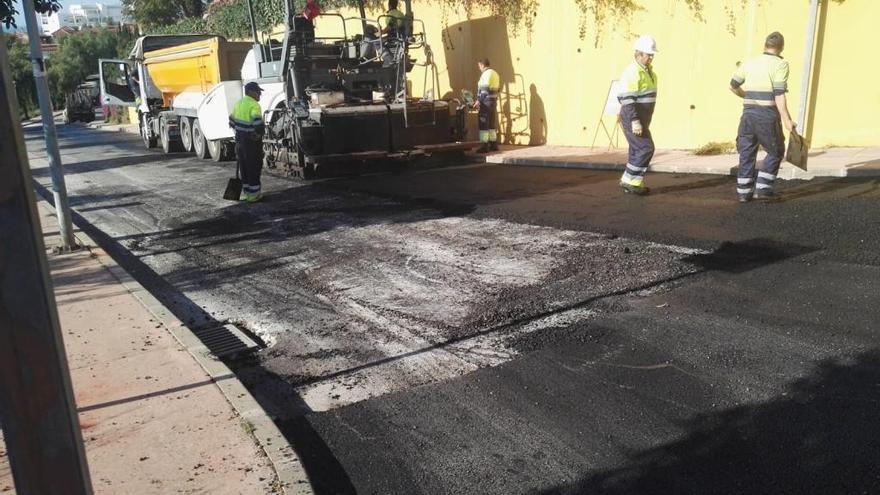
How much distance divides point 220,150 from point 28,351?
1626 cm

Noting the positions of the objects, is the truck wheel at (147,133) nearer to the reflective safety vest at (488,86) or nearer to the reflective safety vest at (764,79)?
the reflective safety vest at (488,86)

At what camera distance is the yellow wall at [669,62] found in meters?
10.8

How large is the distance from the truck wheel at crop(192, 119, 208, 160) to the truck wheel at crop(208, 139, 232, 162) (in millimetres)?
568

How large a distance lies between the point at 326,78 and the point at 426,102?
1983mm

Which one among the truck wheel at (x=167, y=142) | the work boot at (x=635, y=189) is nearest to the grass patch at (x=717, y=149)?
the work boot at (x=635, y=189)

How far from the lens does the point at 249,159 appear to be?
35.5ft

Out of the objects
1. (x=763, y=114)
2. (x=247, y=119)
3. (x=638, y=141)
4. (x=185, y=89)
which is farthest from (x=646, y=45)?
(x=185, y=89)

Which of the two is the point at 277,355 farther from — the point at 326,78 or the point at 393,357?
the point at 326,78

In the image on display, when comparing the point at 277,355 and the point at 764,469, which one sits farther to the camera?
the point at 277,355

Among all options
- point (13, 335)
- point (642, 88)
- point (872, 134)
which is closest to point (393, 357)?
point (13, 335)

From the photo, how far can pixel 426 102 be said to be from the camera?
1366 cm

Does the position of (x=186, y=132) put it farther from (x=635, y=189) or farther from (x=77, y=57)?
(x=77, y=57)

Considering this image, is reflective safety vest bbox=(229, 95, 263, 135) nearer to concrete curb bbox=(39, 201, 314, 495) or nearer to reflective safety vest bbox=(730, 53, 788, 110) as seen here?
concrete curb bbox=(39, 201, 314, 495)

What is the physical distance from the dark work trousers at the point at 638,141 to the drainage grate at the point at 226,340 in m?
5.88
